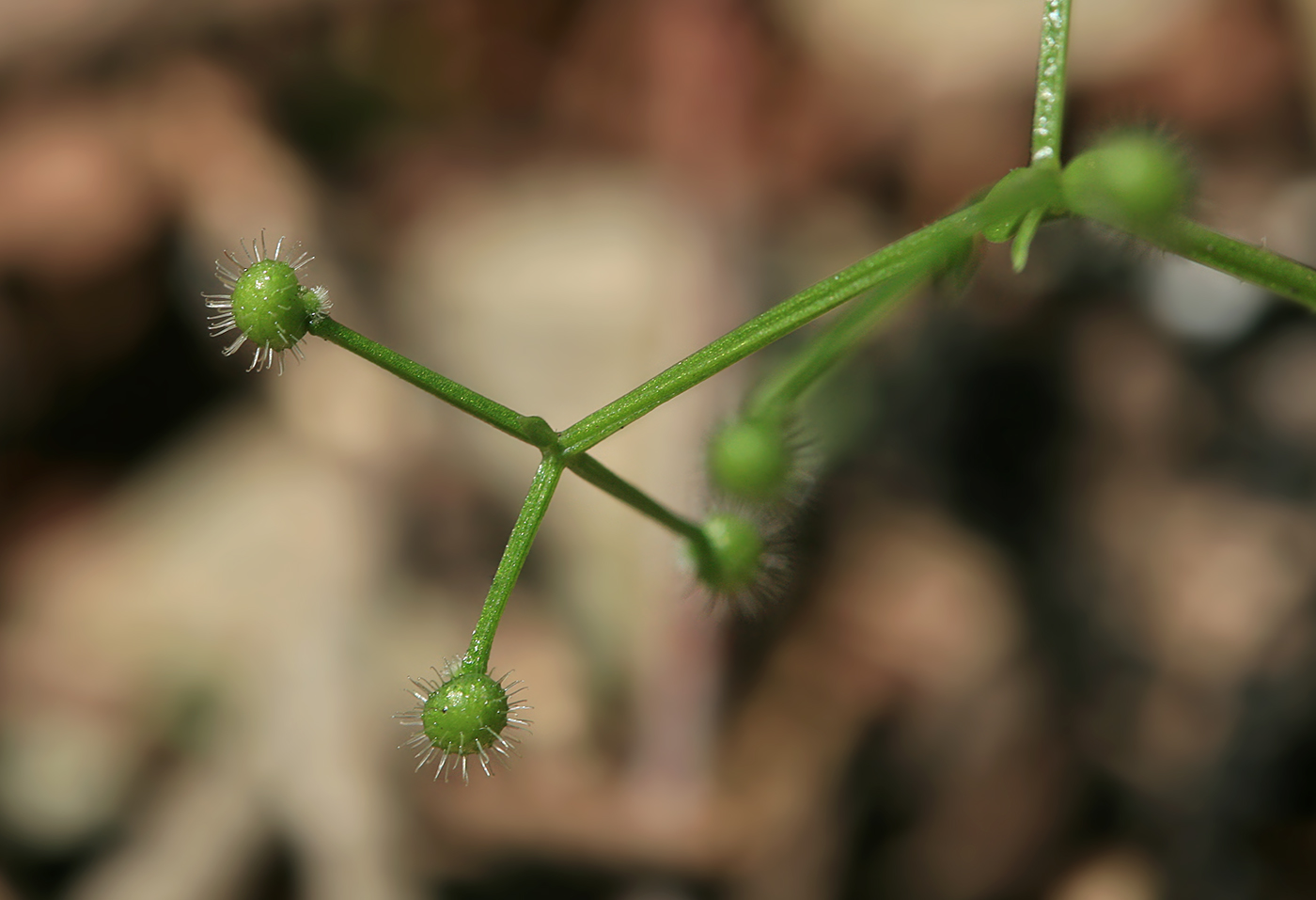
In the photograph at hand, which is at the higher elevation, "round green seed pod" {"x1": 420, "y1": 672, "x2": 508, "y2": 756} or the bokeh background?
the bokeh background

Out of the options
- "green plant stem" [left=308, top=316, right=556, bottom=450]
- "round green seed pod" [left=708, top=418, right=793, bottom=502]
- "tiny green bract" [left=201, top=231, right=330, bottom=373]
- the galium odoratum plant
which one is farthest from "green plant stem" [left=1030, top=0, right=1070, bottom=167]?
"tiny green bract" [left=201, top=231, right=330, bottom=373]

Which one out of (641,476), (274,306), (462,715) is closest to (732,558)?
(462,715)

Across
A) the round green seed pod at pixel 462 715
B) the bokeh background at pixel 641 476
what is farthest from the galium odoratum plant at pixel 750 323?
Answer: the bokeh background at pixel 641 476

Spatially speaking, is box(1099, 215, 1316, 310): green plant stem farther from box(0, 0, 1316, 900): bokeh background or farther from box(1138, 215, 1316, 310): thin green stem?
box(0, 0, 1316, 900): bokeh background

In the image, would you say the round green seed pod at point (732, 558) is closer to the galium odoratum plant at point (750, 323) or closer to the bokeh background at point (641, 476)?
the galium odoratum plant at point (750, 323)

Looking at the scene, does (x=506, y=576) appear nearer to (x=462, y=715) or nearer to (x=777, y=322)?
(x=462, y=715)
